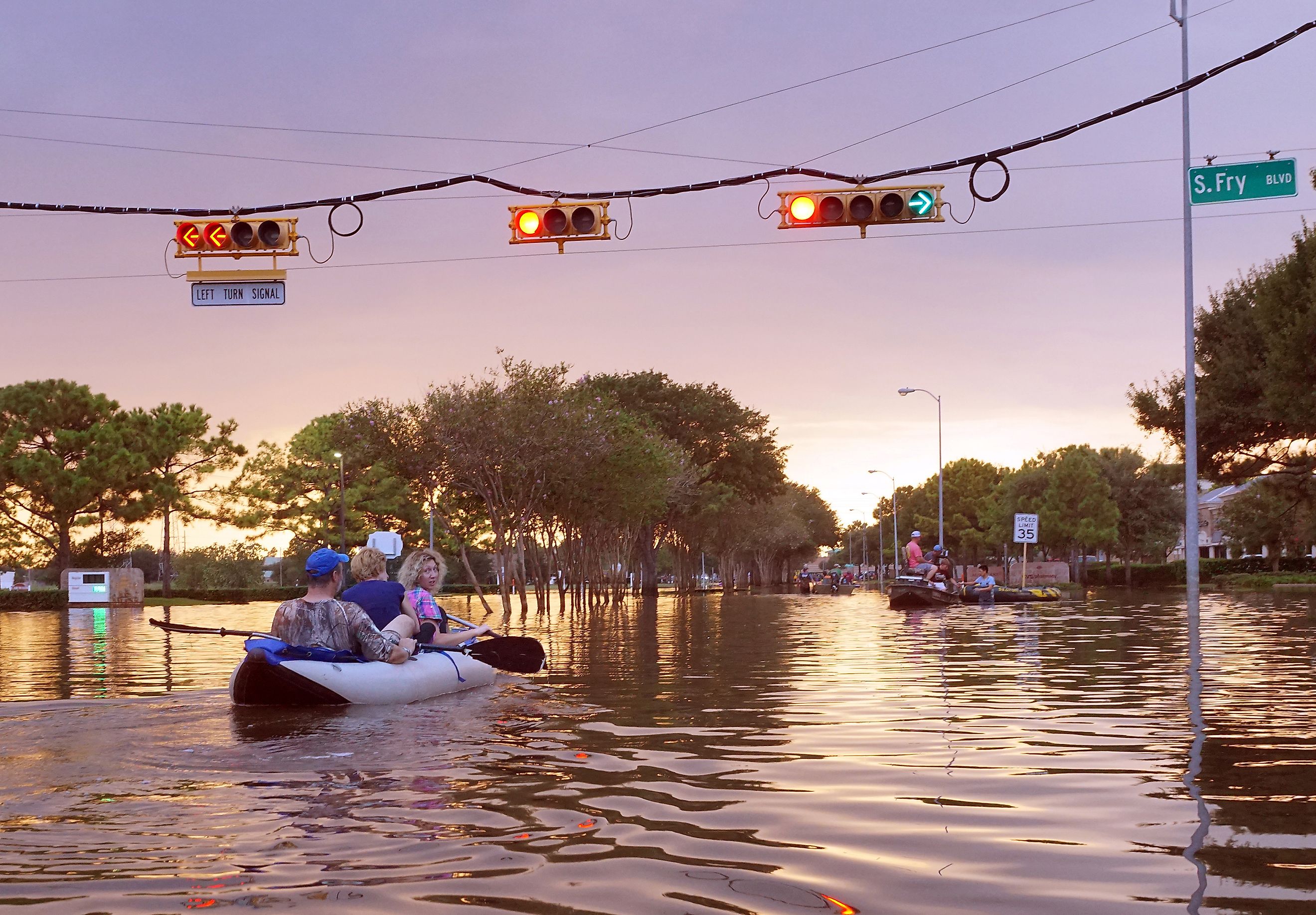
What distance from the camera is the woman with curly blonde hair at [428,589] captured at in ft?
48.9

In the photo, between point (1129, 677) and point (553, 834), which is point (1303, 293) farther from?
point (553, 834)

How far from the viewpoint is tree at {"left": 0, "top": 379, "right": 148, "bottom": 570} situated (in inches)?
2805

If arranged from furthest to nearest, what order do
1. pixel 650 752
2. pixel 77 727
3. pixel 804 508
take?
pixel 804 508, pixel 77 727, pixel 650 752

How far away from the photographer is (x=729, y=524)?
83750mm

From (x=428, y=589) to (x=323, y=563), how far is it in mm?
3338

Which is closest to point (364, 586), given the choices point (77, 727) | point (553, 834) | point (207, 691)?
point (207, 691)

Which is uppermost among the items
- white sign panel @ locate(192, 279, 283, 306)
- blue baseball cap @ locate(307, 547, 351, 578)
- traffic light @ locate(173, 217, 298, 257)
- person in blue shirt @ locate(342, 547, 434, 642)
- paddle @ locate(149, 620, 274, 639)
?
traffic light @ locate(173, 217, 298, 257)

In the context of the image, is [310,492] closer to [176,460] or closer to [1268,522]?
[176,460]

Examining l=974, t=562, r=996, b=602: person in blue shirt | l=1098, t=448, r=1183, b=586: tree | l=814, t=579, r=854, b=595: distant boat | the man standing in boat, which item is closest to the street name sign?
the man standing in boat

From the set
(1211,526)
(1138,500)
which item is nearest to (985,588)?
(1138,500)

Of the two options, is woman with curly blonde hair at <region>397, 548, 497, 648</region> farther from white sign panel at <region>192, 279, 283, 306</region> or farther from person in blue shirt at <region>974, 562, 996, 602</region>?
person in blue shirt at <region>974, 562, 996, 602</region>

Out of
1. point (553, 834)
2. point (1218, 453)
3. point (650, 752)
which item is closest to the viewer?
point (553, 834)

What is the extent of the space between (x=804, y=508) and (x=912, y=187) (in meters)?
118

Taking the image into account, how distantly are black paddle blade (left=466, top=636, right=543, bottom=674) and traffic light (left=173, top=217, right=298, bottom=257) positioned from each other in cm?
627
